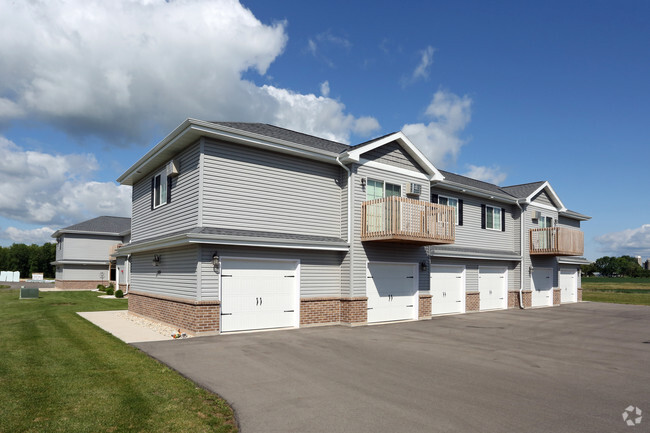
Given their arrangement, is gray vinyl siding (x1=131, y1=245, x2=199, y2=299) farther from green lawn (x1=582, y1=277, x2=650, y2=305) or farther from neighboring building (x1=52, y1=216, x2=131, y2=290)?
green lawn (x1=582, y1=277, x2=650, y2=305)

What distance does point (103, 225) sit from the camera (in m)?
41.5

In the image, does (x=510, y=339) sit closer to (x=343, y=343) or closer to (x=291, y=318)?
(x=343, y=343)

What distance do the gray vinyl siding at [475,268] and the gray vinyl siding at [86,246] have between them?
3211 cm

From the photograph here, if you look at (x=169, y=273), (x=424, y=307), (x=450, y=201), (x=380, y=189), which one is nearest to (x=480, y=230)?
(x=450, y=201)

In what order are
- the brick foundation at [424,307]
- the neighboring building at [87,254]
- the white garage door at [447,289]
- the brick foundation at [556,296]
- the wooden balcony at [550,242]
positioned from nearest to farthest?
the brick foundation at [424,307] → the white garage door at [447,289] → the wooden balcony at [550,242] → the brick foundation at [556,296] → the neighboring building at [87,254]

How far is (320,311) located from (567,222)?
907 inches

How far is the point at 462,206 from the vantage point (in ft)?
68.2

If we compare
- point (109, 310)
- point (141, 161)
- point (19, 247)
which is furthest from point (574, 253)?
point (19, 247)

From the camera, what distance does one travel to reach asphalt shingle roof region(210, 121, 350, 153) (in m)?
14.6

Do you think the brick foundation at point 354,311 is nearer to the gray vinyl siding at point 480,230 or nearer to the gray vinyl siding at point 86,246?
the gray vinyl siding at point 480,230

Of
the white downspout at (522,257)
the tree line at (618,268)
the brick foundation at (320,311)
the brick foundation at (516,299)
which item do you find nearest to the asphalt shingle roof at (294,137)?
the brick foundation at (320,311)

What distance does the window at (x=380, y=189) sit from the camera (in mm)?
15648

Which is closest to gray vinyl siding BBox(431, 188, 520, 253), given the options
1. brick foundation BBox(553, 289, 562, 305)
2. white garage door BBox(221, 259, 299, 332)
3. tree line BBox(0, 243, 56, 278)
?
brick foundation BBox(553, 289, 562, 305)

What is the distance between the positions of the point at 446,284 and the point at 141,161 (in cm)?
1349
